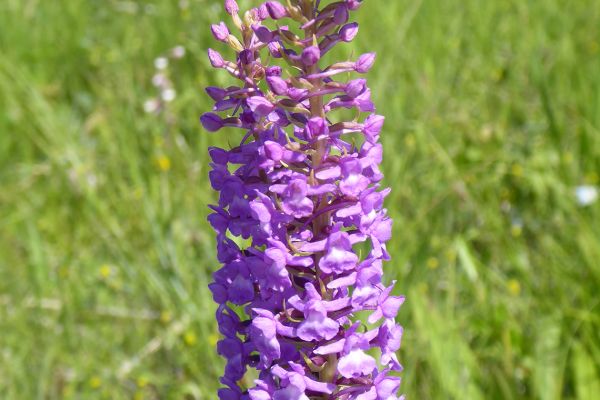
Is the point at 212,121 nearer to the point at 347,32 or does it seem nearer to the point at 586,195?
Answer: the point at 347,32

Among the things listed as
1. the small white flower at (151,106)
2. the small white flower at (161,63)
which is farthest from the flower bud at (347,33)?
the small white flower at (161,63)

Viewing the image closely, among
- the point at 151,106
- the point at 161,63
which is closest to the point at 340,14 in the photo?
the point at 151,106

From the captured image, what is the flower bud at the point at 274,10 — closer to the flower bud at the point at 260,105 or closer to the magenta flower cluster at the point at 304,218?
the magenta flower cluster at the point at 304,218

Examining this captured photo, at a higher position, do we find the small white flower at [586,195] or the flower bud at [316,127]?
the small white flower at [586,195]

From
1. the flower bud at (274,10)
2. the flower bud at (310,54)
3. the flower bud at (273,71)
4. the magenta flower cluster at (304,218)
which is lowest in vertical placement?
the magenta flower cluster at (304,218)

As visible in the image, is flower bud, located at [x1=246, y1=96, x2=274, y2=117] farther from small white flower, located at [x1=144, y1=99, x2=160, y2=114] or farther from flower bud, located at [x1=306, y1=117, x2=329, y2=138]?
small white flower, located at [x1=144, y1=99, x2=160, y2=114]

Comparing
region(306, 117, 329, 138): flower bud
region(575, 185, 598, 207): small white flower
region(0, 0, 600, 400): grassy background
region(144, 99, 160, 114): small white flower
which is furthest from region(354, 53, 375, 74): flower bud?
region(144, 99, 160, 114): small white flower

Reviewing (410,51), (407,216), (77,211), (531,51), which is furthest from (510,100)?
(77,211)
